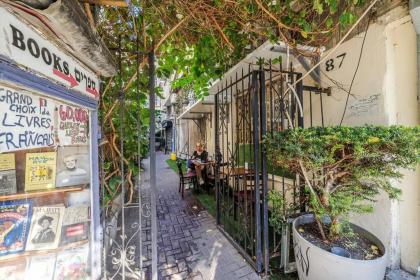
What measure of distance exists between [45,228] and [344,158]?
10.1 ft

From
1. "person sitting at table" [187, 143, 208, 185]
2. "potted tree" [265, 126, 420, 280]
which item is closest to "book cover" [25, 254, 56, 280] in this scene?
"potted tree" [265, 126, 420, 280]

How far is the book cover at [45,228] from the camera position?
1.89 meters

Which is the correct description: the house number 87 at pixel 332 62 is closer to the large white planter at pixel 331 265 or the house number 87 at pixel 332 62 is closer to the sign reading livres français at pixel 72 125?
Result: the large white planter at pixel 331 265

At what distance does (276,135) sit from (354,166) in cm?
82

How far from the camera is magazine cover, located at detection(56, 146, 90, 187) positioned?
2096mm

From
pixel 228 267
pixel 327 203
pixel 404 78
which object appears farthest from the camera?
pixel 228 267

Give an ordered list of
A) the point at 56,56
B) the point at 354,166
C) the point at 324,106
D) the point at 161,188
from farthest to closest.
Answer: the point at 161,188, the point at 324,106, the point at 354,166, the point at 56,56

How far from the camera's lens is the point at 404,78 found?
2.51 metres

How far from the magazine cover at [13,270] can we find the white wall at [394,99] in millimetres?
4144

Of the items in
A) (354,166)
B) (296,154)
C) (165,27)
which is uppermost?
(165,27)

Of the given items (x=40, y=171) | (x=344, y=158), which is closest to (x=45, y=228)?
(x=40, y=171)

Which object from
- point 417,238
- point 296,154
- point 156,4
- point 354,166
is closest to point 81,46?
point 156,4

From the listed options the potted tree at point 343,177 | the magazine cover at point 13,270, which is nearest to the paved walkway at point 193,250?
the potted tree at point 343,177

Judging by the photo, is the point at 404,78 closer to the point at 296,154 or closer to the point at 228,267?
the point at 296,154
